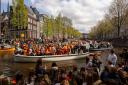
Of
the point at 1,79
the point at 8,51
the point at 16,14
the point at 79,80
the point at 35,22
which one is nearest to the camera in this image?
the point at 1,79

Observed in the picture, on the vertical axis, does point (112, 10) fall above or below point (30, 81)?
above

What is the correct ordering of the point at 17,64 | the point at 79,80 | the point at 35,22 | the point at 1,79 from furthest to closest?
1. the point at 35,22
2. the point at 17,64
3. the point at 79,80
4. the point at 1,79

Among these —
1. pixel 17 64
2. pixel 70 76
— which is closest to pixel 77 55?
pixel 17 64

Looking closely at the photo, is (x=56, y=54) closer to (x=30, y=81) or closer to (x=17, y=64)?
(x=17, y=64)

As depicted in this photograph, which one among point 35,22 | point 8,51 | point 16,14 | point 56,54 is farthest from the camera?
point 35,22

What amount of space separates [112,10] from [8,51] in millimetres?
43454

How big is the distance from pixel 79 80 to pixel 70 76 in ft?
2.66

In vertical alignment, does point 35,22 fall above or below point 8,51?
above

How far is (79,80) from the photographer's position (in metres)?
12.0

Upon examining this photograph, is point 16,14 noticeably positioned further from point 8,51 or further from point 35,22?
point 35,22

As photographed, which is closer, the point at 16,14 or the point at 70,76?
the point at 70,76

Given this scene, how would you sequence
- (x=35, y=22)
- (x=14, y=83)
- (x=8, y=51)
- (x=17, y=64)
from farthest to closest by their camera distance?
1. (x=35, y=22)
2. (x=8, y=51)
3. (x=17, y=64)
4. (x=14, y=83)

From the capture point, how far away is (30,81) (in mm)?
12562

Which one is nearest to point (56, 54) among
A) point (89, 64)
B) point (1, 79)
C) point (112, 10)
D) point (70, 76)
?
point (89, 64)
